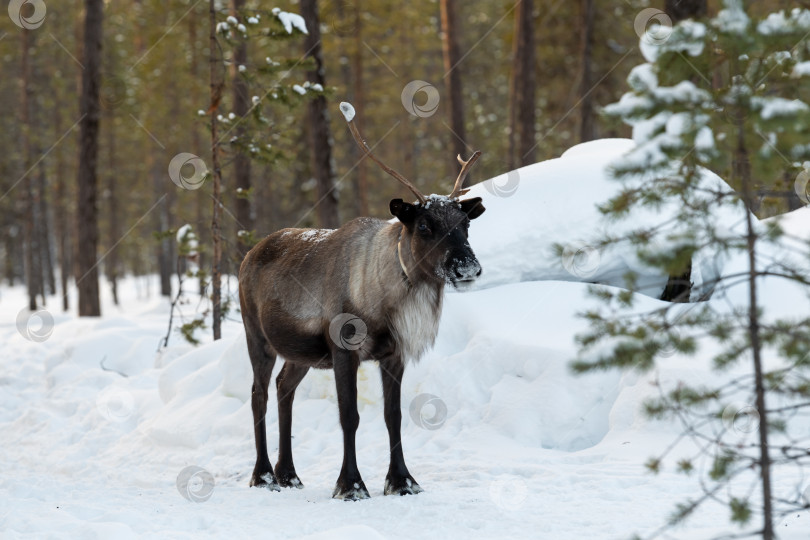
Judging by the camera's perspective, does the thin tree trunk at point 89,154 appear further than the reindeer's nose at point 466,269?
Yes

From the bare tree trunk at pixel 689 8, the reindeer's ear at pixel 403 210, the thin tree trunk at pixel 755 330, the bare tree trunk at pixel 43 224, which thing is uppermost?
the bare tree trunk at pixel 689 8

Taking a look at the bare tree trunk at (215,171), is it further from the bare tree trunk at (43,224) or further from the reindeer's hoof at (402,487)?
the bare tree trunk at (43,224)

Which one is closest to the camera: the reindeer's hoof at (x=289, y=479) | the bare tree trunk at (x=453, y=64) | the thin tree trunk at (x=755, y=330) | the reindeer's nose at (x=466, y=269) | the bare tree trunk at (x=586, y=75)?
the thin tree trunk at (x=755, y=330)

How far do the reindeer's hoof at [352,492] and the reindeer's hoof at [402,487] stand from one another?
168 millimetres

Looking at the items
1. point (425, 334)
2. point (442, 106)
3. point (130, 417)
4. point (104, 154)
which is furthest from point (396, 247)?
point (104, 154)

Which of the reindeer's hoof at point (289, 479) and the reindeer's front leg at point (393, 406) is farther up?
the reindeer's front leg at point (393, 406)

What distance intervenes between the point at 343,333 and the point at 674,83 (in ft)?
10.9

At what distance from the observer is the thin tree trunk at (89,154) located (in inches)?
621

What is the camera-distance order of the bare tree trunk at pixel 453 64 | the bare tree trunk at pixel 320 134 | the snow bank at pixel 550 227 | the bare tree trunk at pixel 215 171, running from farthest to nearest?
the bare tree trunk at pixel 453 64 → the bare tree trunk at pixel 320 134 → the bare tree trunk at pixel 215 171 → the snow bank at pixel 550 227

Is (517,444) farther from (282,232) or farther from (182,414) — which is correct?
(182,414)

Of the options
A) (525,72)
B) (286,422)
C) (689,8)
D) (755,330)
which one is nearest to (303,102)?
(525,72)

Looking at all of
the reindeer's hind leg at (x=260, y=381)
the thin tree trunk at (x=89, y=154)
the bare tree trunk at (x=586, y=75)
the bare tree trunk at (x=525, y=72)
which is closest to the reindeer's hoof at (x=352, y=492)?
the reindeer's hind leg at (x=260, y=381)

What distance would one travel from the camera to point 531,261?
7980 millimetres

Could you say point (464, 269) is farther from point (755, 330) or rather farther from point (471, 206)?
point (755, 330)
